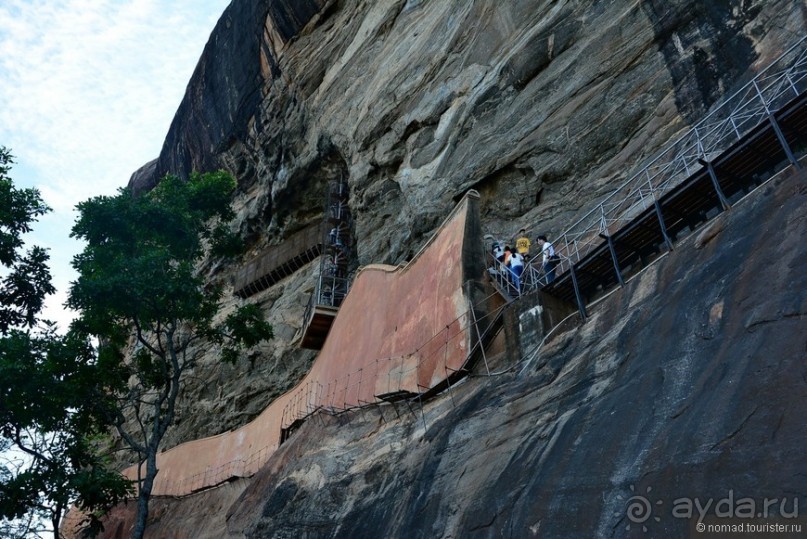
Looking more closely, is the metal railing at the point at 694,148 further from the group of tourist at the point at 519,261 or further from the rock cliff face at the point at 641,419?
the rock cliff face at the point at 641,419

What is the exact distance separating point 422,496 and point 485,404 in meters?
1.41

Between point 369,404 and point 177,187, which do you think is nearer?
point 369,404

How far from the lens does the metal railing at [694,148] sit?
9797mm

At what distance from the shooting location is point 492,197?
620 inches

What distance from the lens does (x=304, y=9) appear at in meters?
28.2

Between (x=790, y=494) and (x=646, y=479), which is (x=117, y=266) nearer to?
(x=646, y=479)

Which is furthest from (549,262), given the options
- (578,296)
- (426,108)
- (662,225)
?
(426,108)

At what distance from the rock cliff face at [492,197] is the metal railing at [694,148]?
0.57 m

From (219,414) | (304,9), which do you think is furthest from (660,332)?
(304,9)

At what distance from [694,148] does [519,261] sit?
3225mm

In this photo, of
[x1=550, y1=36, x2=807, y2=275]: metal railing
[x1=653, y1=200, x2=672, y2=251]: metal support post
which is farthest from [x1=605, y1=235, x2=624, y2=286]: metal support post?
[x1=653, y1=200, x2=672, y2=251]: metal support post

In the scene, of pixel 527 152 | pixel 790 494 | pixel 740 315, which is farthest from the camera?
pixel 527 152

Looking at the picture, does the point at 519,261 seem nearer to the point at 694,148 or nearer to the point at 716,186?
the point at 694,148

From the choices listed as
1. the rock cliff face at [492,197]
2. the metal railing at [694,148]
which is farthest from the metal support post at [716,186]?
the rock cliff face at [492,197]
